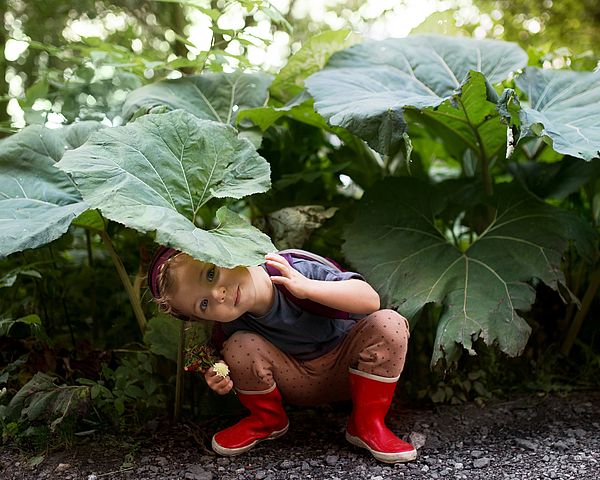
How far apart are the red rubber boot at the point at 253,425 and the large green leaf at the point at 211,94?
32.3 inches

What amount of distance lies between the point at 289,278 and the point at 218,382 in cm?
28

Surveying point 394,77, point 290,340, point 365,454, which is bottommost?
point 365,454

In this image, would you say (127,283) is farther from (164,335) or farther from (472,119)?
Result: (472,119)

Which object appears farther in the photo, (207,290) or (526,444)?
(526,444)

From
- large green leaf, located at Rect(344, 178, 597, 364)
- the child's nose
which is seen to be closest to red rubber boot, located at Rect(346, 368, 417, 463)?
large green leaf, located at Rect(344, 178, 597, 364)

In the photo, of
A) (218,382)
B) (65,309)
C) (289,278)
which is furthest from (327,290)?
(65,309)

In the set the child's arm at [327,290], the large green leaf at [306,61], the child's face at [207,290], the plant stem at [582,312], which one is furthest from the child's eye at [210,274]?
the plant stem at [582,312]

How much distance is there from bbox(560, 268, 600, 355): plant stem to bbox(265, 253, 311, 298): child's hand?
98 cm

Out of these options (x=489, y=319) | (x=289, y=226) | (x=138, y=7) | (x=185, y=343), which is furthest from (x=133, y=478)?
(x=138, y=7)

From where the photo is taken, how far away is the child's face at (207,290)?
4.58 feet

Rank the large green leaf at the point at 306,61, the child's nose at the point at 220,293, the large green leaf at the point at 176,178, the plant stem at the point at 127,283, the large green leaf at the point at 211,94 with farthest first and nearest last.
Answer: the large green leaf at the point at 306,61, the large green leaf at the point at 211,94, the plant stem at the point at 127,283, the child's nose at the point at 220,293, the large green leaf at the point at 176,178

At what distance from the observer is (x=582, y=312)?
6.64ft

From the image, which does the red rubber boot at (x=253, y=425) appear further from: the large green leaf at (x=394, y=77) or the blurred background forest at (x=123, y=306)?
the large green leaf at (x=394, y=77)

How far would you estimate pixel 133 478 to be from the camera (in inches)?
58.6
